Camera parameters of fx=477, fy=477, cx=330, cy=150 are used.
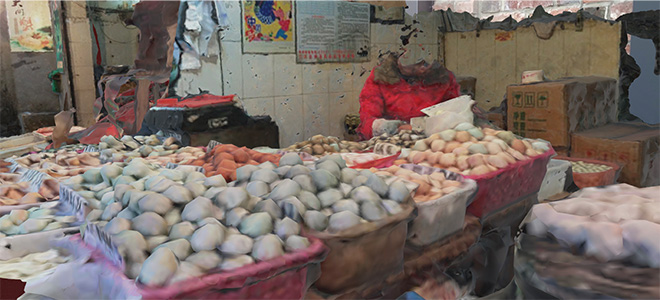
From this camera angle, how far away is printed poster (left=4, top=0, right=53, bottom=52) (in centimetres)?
820

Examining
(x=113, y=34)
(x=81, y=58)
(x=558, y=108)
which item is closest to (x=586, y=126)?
(x=558, y=108)

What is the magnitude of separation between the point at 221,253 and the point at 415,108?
2.97 metres

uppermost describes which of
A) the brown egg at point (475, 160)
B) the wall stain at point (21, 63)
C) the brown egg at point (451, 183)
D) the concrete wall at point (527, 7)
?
the concrete wall at point (527, 7)

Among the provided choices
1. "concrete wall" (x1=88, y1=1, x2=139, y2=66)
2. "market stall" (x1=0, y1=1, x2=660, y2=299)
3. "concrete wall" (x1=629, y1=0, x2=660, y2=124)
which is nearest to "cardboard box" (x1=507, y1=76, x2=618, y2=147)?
"concrete wall" (x1=629, y1=0, x2=660, y2=124)

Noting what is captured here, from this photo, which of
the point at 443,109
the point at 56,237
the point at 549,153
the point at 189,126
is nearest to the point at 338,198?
the point at 56,237

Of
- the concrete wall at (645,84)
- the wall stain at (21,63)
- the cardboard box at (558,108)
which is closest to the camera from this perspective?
the cardboard box at (558,108)

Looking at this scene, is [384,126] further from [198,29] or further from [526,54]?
[526,54]

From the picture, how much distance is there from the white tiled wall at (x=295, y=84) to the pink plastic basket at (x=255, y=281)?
377cm

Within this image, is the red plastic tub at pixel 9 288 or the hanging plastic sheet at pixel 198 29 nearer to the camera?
the red plastic tub at pixel 9 288

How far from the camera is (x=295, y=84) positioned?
513 centimetres

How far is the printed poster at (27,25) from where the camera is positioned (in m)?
8.20

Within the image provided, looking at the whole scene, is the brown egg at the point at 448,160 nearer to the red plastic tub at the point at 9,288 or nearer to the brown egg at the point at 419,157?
the brown egg at the point at 419,157

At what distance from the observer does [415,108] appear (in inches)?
145

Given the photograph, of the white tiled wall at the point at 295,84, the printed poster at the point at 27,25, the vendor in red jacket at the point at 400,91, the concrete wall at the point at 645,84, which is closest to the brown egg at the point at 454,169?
the vendor in red jacket at the point at 400,91
